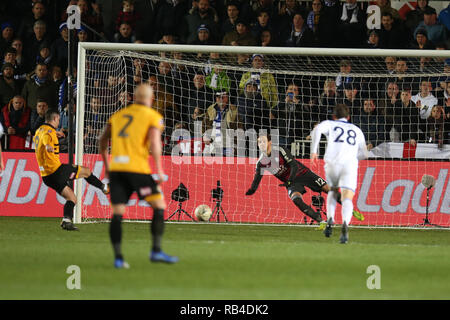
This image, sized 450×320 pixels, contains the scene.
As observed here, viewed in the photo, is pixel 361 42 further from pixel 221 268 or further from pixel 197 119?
pixel 221 268

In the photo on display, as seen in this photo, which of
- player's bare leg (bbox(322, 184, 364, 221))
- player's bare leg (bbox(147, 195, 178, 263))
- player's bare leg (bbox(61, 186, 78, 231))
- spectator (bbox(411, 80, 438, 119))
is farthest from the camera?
spectator (bbox(411, 80, 438, 119))

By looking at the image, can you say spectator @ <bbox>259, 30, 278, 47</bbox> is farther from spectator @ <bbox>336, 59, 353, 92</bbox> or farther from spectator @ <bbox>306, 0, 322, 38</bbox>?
spectator @ <bbox>336, 59, 353, 92</bbox>

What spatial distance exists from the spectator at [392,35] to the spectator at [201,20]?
3.87m

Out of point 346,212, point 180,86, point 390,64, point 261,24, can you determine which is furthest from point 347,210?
point 261,24

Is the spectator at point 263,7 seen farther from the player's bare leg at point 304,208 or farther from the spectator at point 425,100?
the player's bare leg at point 304,208

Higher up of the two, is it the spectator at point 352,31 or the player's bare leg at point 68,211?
the spectator at point 352,31

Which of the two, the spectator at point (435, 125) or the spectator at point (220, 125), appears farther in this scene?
the spectator at point (435, 125)

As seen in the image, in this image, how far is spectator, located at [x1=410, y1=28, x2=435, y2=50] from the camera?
1877cm

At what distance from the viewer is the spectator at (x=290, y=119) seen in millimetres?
17812

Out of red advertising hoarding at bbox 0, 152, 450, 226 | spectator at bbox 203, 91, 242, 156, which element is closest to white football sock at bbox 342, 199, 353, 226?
red advertising hoarding at bbox 0, 152, 450, 226

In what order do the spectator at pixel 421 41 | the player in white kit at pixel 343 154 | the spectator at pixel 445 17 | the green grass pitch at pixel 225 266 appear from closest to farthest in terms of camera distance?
the green grass pitch at pixel 225 266 → the player in white kit at pixel 343 154 → the spectator at pixel 421 41 → the spectator at pixel 445 17

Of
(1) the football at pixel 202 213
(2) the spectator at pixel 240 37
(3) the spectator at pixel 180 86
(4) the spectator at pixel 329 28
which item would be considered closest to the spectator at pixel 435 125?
(4) the spectator at pixel 329 28

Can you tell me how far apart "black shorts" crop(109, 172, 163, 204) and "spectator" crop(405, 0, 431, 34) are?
42.0 ft

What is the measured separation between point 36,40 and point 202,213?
6.57 meters
